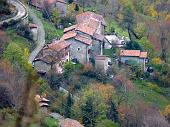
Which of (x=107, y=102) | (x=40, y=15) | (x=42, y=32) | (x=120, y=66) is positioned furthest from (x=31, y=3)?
(x=107, y=102)

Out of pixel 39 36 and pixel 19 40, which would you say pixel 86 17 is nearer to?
pixel 39 36

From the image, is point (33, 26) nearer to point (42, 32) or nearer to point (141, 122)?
point (42, 32)

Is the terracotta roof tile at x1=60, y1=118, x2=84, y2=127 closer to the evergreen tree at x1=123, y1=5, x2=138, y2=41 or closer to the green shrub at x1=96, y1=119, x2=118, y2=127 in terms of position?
the green shrub at x1=96, y1=119, x2=118, y2=127

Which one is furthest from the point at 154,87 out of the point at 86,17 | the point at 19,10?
the point at 19,10

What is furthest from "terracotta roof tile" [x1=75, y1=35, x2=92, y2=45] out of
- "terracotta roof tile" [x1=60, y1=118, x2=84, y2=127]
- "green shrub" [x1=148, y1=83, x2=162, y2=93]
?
"terracotta roof tile" [x1=60, y1=118, x2=84, y2=127]

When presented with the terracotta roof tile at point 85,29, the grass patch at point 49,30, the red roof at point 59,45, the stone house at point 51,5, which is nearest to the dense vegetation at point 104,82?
the grass patch at point 49,30

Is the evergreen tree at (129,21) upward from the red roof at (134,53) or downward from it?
upward

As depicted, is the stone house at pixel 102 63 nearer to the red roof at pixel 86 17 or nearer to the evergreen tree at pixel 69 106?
the red roof at pixel 86 17
